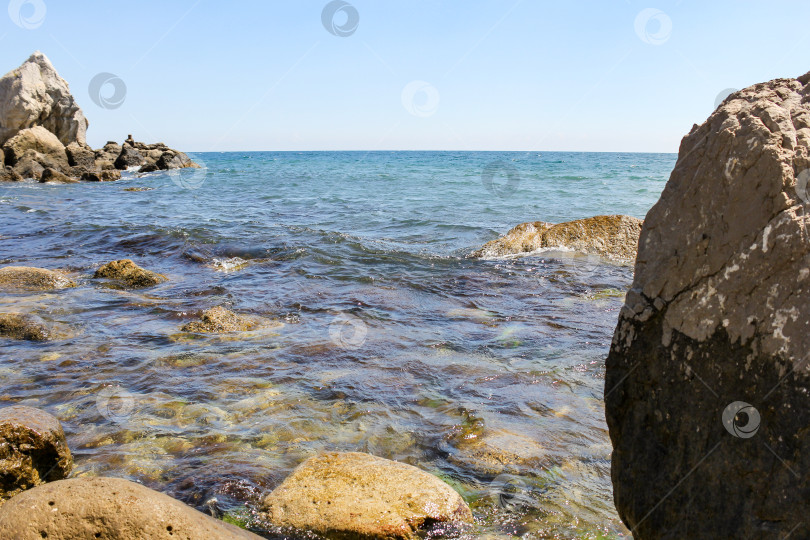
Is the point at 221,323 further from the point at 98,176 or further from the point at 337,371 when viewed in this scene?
the point at 98,176

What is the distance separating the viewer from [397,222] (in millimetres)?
16516

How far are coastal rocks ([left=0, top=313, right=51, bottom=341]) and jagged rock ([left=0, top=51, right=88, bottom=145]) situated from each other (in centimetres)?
3177

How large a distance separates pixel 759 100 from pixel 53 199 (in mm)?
23771

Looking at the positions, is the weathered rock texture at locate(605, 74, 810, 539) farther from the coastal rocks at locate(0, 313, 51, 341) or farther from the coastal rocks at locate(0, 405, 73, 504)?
the coastal rocks at locate(0, 313, 51, 341)

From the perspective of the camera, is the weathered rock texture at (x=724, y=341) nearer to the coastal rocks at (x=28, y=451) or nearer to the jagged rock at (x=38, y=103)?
the coastal rocks at (x=28, y=451)

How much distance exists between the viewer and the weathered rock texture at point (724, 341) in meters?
2.00

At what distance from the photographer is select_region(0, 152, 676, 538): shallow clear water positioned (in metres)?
3.85

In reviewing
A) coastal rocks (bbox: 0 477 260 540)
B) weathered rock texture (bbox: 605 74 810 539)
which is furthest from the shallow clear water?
weathered rock texture (bbox: 605 74 810 539)

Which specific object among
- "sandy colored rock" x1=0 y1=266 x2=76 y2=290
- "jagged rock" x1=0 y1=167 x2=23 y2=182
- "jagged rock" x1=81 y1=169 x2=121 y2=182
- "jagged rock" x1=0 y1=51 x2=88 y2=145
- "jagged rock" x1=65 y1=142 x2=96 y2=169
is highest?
"jagged rock" x1=0 y1=51 x2=88 y2=145

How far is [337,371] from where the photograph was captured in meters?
5.63

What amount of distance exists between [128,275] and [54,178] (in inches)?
985

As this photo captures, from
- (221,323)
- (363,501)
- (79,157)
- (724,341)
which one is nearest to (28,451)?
(363,501)

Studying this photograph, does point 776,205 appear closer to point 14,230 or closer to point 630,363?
point 630,363

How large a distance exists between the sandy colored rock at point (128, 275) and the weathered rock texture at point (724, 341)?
8.11 metres
